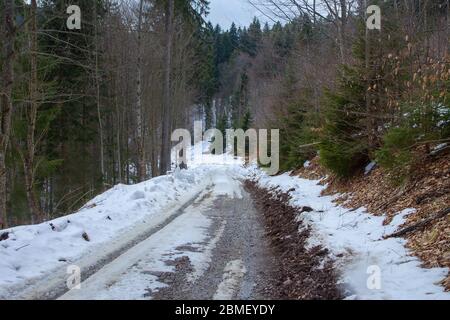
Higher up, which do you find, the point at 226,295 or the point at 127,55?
the point at 127,55

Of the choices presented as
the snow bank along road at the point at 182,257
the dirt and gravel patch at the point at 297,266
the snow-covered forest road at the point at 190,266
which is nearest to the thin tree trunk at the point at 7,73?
the snow bank along road at the point at 182,257

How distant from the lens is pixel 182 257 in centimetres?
692

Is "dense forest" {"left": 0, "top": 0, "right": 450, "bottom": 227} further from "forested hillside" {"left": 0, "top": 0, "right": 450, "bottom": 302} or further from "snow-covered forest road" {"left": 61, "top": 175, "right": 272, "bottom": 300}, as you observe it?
"snow-covered forest road" {"left": 61, "top": 175, "right": 272, "bottom": 300}

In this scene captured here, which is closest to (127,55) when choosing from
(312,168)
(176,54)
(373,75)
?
(176,54)

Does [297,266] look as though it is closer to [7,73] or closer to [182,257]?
[182,257]

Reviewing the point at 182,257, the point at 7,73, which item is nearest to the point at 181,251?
the point at 182,257

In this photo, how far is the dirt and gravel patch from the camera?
5.21 metres

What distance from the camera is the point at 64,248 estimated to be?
22.6 feet

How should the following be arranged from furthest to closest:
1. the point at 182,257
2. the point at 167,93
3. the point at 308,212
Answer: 1. the point at 167,93
2. the point at 308,212
3. the point at 182,257

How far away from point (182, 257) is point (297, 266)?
192cm

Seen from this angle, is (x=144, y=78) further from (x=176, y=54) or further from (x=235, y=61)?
(x=235, y=61)

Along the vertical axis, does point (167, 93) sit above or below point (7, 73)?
above

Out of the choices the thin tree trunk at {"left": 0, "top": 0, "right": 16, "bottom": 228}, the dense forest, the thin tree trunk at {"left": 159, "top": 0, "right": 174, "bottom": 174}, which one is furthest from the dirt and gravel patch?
the thin tree trunk at {"left": 159, "top": 0, "right": 174, "bottom": 174}
